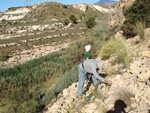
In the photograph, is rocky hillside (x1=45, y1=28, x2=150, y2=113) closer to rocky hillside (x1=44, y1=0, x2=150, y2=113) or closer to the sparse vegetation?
rocky hillside (x1=44, y1=0, x2=150, y2=113)

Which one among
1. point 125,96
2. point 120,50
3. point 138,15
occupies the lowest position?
point 125,96

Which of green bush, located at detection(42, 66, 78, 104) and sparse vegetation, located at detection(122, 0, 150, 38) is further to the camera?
sparse vegetation, located at detection(122, 0, 150, 38)

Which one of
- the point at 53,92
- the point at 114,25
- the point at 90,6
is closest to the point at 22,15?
the point at 90,6

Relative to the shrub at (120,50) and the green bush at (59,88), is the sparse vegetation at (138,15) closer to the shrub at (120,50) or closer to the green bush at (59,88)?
the shrub at (120,50)

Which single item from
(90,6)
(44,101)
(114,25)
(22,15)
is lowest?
(44,101)

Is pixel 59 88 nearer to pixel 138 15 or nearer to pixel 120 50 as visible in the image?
pixel 120 50

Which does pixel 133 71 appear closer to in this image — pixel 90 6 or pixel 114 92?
pixel 114 92

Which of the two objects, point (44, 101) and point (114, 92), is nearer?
point (114, 92)

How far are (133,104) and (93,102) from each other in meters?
0.87

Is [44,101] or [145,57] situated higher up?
[145,57]

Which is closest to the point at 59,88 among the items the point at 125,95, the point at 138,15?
the point at 125,95

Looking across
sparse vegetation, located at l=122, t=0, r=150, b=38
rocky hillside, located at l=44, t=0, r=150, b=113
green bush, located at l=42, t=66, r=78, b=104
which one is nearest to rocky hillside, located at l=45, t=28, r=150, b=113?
rocky hillside, located at l=44, t=0, r=150, b=113

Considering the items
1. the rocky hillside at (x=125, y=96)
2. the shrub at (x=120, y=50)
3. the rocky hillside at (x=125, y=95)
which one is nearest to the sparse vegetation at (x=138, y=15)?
the shrub at (x=120, y=50)

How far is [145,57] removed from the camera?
354 centimetres
